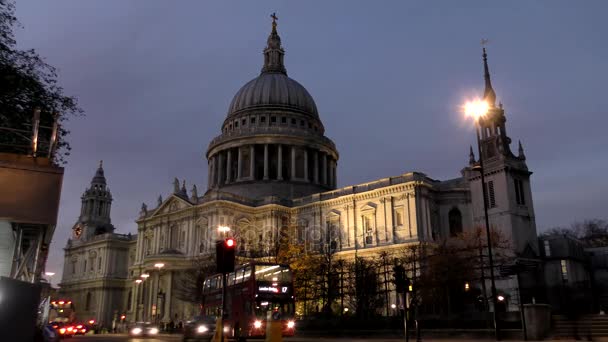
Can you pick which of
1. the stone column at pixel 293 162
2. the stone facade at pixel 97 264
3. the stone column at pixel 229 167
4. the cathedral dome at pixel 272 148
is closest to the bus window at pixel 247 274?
the cathedral dome at pixel 272 148

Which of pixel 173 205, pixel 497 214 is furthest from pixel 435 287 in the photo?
pixel 173 205

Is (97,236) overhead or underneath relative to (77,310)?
overhead

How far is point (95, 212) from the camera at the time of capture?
11575 cm

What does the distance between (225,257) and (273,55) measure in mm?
88035

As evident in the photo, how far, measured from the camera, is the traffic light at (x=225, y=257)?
1848 centimetres

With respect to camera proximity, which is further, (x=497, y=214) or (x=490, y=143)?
(x=490, y=143)

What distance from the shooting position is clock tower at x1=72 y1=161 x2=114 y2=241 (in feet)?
374

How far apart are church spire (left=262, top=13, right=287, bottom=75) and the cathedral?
0.70 ft

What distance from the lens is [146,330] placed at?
5119 centimetres

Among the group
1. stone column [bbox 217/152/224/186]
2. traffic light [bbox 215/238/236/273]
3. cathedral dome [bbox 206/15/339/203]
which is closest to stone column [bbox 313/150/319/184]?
cathedral dome [bbox 206/15/339/203]

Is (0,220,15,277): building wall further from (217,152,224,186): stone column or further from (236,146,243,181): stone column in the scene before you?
(217,152,224,186): stone column

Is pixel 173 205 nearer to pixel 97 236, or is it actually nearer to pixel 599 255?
pixel 97 236

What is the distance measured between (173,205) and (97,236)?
3744cm

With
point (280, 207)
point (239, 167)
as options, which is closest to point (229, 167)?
point (239, 167)
